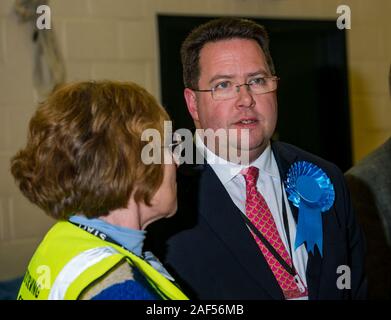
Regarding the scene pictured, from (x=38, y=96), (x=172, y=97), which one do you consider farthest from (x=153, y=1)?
(x=38, y=96)

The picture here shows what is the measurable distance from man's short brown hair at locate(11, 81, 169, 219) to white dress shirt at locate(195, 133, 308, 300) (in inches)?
13.1

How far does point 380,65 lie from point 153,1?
0.99 m

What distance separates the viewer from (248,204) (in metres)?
1.11

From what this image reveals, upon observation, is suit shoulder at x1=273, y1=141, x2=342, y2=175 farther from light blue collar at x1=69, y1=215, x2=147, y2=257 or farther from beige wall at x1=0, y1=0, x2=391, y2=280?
beige wall at x1=0, y1=0, x2=391, y2=280

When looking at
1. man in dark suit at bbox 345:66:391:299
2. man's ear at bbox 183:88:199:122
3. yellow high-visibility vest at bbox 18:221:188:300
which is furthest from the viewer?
man in dark suit at bbox 345:66:391:299

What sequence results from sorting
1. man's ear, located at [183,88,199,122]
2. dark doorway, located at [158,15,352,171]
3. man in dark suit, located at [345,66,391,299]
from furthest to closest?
dark doorway, located at [158,15,352,171]
man in dark suit, located at [345,66,391,299]
man's ear, located at [183,88,199,122]

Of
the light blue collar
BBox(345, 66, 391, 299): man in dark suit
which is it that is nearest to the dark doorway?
BBox(345, 66, 391, 299): man in dark suit

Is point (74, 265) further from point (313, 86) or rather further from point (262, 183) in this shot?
point (313, 86)

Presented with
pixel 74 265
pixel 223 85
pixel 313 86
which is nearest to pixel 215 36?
pixel 223 85

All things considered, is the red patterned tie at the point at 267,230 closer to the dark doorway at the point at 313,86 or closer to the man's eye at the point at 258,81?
the man's eye at the point at 258,81

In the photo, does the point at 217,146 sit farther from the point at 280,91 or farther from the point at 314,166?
the point at 280,91

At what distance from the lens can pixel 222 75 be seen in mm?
1111

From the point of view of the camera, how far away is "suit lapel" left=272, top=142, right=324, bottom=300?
1.06 meters

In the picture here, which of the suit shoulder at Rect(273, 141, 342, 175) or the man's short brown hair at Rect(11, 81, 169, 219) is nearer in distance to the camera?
the man's short brown hair at Rect(11, 81, 169, 219)
